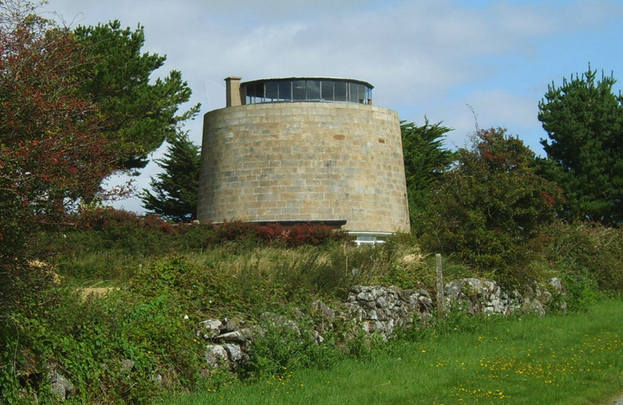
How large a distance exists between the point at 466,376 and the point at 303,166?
2173 cm

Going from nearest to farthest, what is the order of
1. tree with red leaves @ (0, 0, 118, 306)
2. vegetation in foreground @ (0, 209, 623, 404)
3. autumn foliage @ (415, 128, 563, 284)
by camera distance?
1. tree with red leaves @ (0, 0, 118, 306)
2. vegetation in foreground @ (0, 209, 623, 404)
3. autumn foliage @ (415, 128, 563, 284)

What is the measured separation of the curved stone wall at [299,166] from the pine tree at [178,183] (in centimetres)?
1317

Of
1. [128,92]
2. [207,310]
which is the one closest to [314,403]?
[207,310]

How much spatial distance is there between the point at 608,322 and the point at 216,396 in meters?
10.6

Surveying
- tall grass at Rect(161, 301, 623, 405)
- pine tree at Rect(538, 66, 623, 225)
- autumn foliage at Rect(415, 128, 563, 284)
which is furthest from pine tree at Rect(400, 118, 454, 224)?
tall grass at Rect(161, 301, 623, 405)

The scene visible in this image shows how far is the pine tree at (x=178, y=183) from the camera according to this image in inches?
1865

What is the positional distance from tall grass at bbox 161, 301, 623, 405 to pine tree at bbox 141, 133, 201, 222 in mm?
33357

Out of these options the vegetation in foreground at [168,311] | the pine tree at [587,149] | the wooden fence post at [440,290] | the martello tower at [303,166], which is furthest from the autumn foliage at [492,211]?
the pine tree at [587,149]

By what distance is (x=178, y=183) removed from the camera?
47.8m

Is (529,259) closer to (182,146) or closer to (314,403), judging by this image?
(314,403)

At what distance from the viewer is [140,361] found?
9.88 m

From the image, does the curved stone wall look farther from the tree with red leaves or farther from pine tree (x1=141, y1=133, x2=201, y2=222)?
the tree with red leaves

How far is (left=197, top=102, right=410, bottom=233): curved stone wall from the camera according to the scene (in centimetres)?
3269

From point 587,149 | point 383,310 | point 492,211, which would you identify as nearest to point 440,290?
point 383,310
